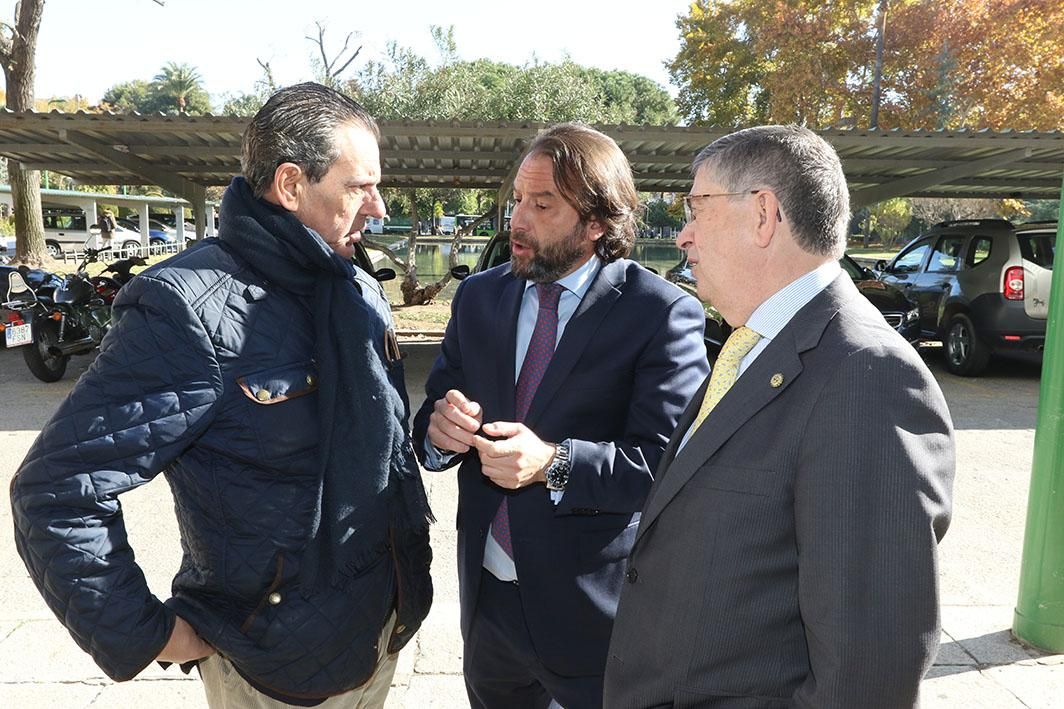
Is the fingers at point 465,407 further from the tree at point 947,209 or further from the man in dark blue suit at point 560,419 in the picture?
the tree at point 947,209

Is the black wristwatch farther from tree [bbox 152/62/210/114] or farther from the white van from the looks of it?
tree [bbox 152/62/210/114]

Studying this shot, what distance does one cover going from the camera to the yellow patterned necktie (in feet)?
5.35

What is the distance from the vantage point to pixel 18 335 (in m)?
8.88

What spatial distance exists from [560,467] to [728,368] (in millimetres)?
556

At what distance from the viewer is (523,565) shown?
2.12 meters

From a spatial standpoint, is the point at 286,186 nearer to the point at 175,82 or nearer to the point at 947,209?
the point at 947,209

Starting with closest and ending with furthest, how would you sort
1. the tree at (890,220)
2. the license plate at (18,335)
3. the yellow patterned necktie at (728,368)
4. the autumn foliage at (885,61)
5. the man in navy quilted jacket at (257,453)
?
the man in navy quilted jacket at (257,453) → the yellow patterned necktie at (728,368) → the license plate at (18,335) → the autumn foliage at (885,61) → the tree at (890,220)

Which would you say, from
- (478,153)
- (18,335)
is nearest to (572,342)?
(18,335)

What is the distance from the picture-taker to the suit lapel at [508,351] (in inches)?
88.5

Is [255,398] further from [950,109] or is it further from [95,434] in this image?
[950,109]

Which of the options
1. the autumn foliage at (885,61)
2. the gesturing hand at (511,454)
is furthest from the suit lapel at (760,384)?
the autumn foliage at (885,61)

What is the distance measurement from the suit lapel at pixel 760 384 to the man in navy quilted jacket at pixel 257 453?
72 centimetres

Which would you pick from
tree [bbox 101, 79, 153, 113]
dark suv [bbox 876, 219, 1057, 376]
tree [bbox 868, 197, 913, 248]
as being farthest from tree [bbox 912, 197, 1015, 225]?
tree [bbox 101, 79, 153, 113]

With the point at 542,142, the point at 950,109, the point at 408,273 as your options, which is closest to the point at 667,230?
the point at 950,109
